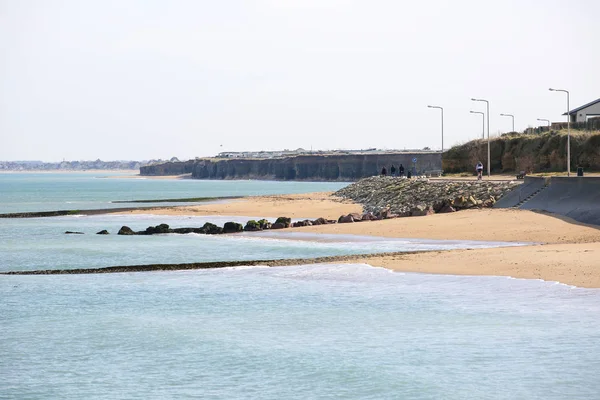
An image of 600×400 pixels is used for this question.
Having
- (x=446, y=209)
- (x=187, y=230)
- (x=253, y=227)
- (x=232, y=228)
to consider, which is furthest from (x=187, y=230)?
(x=446, y=209)

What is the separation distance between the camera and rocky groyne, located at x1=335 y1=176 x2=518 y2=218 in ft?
176

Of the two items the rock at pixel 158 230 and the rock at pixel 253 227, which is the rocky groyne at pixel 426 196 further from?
the rock at pixel 158 230

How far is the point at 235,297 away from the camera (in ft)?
86.9

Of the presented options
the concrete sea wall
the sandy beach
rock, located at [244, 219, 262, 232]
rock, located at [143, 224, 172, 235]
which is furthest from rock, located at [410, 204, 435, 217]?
rock, located at [143, 224, 172, 235]

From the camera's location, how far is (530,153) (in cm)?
7150

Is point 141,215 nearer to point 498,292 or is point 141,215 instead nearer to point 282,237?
point 282,237

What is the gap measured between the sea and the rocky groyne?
22160mm

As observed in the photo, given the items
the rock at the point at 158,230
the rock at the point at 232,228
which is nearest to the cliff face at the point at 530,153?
the rock at the point at 232,228

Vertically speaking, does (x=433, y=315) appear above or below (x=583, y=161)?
below

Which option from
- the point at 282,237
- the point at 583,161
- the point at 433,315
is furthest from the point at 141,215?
the point at 433,315

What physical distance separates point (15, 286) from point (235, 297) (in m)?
8.08

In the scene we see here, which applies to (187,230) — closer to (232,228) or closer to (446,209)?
(232,228)

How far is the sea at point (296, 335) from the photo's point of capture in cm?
1683

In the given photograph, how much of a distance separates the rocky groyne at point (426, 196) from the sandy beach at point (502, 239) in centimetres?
235
